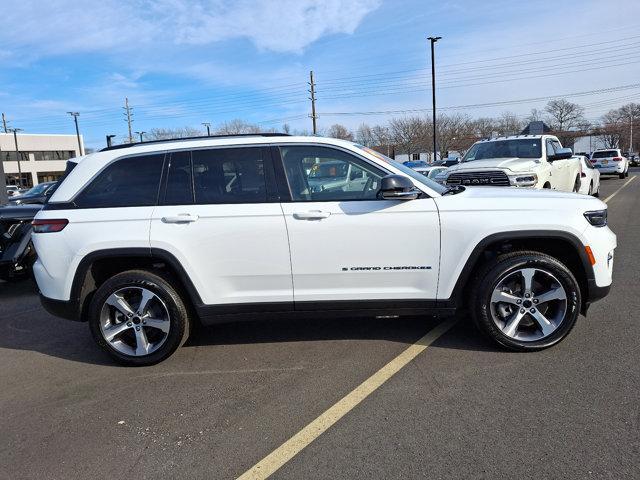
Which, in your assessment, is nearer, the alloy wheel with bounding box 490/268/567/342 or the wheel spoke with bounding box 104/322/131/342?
the alloy wheel with bounding box 490/268/567/342

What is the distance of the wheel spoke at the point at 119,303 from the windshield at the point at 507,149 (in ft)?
27.7

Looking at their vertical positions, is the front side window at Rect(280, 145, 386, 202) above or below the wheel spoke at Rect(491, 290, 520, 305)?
above

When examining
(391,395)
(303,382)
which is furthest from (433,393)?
(303,382)

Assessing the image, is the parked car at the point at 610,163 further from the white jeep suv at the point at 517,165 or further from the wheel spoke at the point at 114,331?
the wheel spoke at the point at 114,331

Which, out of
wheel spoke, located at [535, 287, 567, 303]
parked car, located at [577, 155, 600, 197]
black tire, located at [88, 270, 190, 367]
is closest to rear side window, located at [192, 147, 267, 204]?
black tire, located at [88, 270, 190, 367]

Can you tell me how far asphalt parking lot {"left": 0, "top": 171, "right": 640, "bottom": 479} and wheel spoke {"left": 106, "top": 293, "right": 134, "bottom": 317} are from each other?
51 cm

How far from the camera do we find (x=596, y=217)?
3.85 meters

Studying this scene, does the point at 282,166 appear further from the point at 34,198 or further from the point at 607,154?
the point at 607,154

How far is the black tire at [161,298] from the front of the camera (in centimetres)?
392

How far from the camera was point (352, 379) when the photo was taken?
11.7ft

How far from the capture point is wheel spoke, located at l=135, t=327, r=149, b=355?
3.98m

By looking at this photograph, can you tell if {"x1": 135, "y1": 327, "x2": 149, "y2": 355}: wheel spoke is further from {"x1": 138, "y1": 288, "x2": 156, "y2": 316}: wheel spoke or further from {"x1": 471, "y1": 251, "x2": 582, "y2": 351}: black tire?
{"x1": 471, "y1": 251, "x2": 582, "y2": 351}: black tire

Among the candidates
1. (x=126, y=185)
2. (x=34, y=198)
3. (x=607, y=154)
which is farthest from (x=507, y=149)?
(x=607, y=154)

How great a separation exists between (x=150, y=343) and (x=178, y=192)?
1.30m
